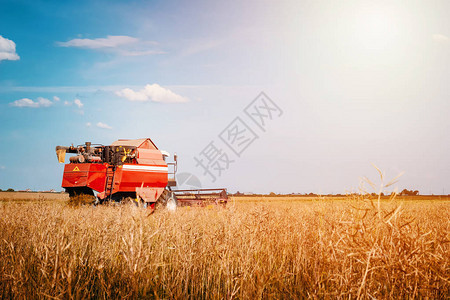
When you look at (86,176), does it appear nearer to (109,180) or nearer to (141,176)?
(109,180)

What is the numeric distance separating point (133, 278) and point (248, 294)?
55.2 inches

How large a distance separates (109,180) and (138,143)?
7.36ft

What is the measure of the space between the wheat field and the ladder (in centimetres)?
520

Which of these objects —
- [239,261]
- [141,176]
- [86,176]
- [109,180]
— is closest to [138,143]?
[141,176]

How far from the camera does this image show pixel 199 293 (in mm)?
4047

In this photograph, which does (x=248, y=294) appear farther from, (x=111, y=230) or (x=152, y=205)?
(x=152, y=205)

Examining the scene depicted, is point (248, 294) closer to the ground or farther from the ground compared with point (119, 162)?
closer to the ground

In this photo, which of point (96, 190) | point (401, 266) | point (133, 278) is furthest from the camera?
point (96, 190)

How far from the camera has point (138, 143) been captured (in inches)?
569

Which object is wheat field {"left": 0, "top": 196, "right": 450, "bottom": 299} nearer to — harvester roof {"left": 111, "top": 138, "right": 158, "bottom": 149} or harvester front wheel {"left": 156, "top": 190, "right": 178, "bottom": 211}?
harvester roof {"left": 111, "top": 138, "right": 158, "bottom": 149}

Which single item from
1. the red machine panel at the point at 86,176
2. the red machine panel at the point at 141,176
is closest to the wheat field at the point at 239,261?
the red machine panel at the point at 86,176

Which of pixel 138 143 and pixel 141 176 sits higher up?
pixel 138 143

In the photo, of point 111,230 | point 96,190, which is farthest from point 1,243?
point 96,190

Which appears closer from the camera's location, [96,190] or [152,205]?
[96,190]
